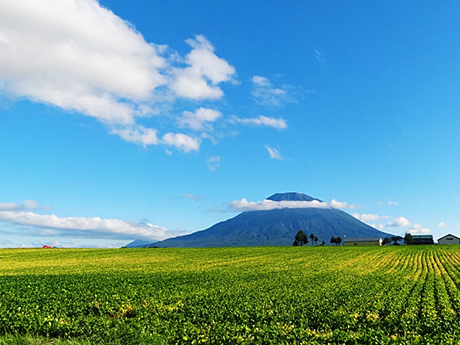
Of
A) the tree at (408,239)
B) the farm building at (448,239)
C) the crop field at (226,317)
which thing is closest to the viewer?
the crop field at (226,317)

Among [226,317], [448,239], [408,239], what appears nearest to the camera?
[226,317]

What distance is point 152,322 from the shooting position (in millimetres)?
16906

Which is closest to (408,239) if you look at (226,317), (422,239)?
(422,239)

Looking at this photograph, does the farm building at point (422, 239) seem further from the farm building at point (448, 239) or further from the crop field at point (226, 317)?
the crop field at point (226, 317)

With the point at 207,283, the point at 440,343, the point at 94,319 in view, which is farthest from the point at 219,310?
the point at 207,283

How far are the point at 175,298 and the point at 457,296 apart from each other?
19307 millimetres

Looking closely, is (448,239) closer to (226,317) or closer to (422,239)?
(422,239)

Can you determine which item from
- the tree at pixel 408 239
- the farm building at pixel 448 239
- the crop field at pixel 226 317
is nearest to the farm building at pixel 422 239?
the tree at pixel 408 239

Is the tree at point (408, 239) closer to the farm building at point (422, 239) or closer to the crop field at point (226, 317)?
the farm building at point (422, 239)

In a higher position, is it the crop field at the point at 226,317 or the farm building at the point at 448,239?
the farm building at the point at 448,239

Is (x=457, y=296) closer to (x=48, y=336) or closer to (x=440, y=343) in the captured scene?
(x=440, y=343)

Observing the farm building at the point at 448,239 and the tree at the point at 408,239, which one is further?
the tree at the point at 408,239

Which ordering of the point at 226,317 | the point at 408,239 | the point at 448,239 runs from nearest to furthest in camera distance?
the point at 226,317
the point at 448,239
the point at 408,239

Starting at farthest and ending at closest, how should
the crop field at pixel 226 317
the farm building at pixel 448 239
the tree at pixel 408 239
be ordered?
1. the tree at pixel 408 239
2. the farm building at pixel 448 239
3. the crop field at pixel 226 317
